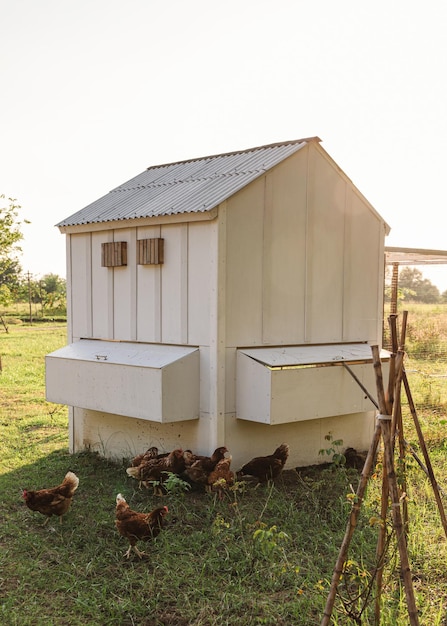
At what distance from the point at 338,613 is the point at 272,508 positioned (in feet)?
5.10

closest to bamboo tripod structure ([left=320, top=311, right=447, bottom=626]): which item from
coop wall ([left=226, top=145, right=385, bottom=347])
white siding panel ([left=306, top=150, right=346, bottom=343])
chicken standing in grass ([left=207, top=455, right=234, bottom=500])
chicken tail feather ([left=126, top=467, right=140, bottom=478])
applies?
chicken standing in grass ([left=207, top=455, right=234, bottom=500])

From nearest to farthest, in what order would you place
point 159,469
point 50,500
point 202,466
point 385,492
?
point 385,492, point 50,500, point 202,466, point 159,469

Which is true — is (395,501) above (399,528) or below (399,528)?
above

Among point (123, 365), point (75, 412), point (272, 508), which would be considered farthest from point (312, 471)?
point (75, 412)

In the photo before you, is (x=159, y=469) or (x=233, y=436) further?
(x=233, y=436)

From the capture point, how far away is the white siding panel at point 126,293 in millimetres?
6449

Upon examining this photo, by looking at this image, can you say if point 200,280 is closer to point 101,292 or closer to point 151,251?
point 151,251

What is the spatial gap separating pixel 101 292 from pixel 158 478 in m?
2.18

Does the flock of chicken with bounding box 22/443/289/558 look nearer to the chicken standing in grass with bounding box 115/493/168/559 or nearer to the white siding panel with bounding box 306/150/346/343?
the chicken standing in grass with bounding box 115/493/168/559

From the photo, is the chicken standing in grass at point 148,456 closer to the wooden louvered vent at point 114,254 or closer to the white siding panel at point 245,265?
the white siding panel at point 245,265

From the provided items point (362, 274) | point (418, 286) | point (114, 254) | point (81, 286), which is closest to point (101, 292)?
point (81, 286)

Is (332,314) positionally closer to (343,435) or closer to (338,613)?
(343,435)

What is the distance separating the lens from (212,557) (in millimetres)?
4316

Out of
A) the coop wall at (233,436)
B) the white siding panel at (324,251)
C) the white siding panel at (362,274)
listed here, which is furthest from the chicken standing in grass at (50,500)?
the white siding panel at (362,274)
